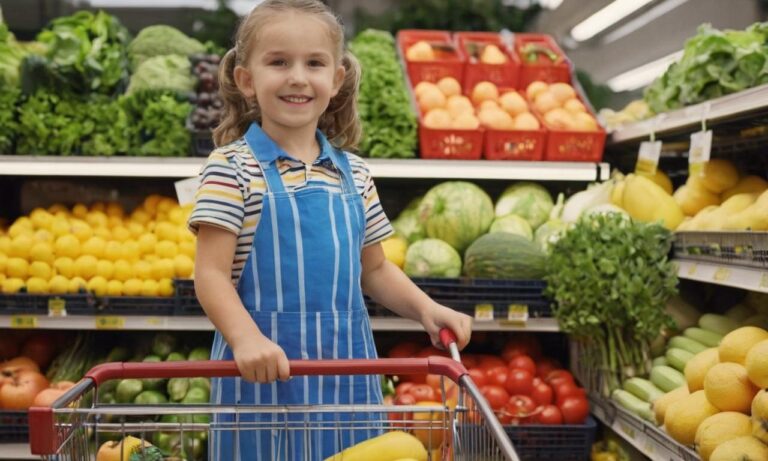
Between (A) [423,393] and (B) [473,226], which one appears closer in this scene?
(A) [423,393]

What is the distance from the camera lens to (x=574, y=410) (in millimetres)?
3299

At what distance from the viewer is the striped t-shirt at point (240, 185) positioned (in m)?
1.62

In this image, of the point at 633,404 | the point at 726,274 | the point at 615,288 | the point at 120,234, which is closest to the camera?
the point at 726,274

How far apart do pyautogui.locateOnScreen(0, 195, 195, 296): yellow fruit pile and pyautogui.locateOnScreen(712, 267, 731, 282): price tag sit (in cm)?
205

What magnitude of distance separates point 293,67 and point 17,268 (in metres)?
2.25

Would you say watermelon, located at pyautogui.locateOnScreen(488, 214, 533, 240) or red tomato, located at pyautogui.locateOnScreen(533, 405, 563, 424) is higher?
watermelon, located at pyautogui.locateOnScreen(488, 214, 533, 240)

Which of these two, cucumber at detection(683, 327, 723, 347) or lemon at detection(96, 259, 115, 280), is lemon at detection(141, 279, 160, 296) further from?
cucumber at detection(683, 327, 723, 347)

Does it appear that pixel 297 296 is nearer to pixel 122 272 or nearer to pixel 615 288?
pixel 615 288

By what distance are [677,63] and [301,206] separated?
248cm

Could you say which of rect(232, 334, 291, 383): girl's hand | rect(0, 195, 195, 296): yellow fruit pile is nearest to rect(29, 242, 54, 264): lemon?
rect(0, 195, 195, 296): yellow fruit pile

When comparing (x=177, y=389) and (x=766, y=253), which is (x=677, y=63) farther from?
Answer: (x=177, y=389)

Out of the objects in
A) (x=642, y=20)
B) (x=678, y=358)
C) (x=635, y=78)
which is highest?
(x=642, y=20)

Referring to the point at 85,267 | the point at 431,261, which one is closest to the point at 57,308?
the point at 85,267

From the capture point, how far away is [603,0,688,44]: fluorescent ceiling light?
16.8 feet
